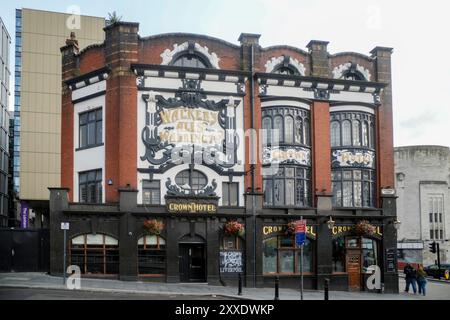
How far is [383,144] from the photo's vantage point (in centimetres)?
3866

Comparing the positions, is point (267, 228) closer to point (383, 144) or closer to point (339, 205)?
point (339, 205)

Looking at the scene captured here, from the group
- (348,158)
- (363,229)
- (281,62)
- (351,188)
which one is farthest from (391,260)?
(281,62)

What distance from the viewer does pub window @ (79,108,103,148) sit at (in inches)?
1380

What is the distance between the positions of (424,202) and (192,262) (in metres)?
47.3

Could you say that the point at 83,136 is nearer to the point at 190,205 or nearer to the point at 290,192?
the point at 190,205

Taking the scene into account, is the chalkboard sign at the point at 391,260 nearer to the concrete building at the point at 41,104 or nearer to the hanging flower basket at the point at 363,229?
the hanging flower basket at the point at 363,229

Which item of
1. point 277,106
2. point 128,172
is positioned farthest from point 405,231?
point 128,172

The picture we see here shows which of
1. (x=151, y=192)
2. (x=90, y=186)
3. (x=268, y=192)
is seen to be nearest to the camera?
(x=151, y=192)

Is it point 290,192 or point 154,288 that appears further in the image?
point 290,192

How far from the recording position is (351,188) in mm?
37875

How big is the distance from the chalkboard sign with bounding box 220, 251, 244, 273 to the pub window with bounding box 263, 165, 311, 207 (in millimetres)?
3550

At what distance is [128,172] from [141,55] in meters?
6.59

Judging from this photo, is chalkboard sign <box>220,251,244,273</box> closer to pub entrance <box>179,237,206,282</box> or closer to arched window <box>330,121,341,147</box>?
pub entrance <box>179,237,206,282</box>

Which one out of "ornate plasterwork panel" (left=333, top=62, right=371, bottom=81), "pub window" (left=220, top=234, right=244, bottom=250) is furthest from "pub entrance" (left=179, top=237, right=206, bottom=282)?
"ornate plasterwork panel" (left=333, top=62, right=371, bottom=81)
